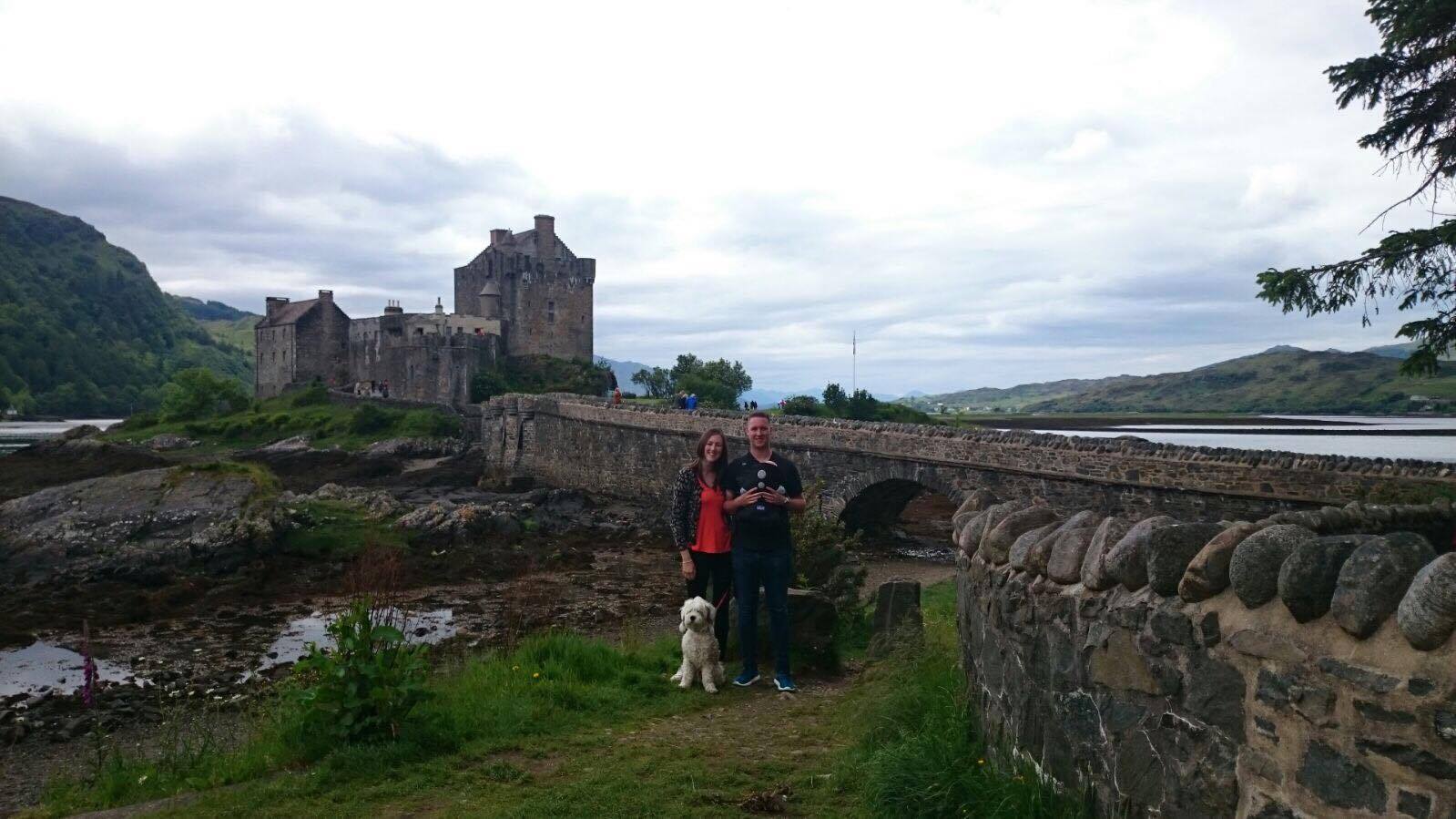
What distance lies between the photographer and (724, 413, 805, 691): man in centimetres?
737

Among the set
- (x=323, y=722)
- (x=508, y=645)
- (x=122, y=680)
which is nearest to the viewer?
(x=323, y=722)

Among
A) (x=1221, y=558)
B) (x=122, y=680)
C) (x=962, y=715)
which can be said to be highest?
(x=1221, y=558)

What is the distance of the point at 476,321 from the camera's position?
61.7m

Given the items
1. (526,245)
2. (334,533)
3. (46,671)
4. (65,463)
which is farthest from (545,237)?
(46,671)

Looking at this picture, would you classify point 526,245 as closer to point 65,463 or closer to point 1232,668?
point 65,463

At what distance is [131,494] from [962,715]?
85.7 feet

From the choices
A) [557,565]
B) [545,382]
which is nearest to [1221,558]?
[557,565]

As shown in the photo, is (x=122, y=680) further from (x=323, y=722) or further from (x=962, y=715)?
(x=962, y=715)

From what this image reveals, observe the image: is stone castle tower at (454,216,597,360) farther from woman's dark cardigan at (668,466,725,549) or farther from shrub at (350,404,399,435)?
woman's dark cardigan at (668,466,725,549)

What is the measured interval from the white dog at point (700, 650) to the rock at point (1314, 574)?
5.12 metres

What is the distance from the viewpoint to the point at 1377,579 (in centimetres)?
266

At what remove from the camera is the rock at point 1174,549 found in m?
3.43

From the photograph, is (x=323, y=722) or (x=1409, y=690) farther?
(x=323, y=722)

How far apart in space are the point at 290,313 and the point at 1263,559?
73.1 metres
